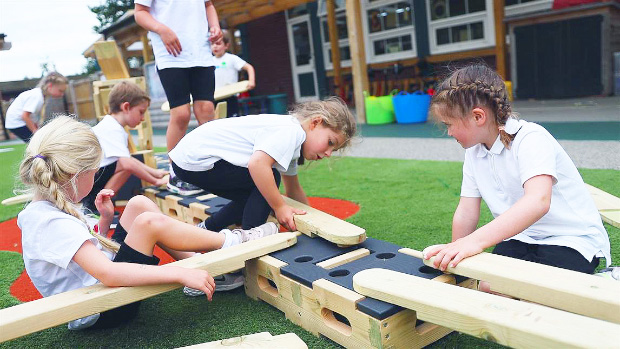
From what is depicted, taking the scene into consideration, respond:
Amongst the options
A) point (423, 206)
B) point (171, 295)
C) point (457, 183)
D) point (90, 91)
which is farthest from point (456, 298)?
point (90, 91)

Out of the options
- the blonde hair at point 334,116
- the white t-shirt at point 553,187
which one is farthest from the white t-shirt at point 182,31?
the white t-shirt at point 553,187

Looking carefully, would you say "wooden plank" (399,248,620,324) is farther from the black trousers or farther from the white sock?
the black trousers

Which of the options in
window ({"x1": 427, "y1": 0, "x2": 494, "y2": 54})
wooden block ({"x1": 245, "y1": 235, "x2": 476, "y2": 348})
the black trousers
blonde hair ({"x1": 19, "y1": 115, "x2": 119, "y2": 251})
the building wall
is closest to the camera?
wooden block ({"x1": 245, "y1": 235, "x2": 476, "y2": 348})

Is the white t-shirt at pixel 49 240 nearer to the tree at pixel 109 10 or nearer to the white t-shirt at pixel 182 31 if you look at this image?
the white t-shirt at pixel 182 31

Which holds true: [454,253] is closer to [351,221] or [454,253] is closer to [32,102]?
[351,221]

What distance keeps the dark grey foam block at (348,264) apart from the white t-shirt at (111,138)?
2.05m

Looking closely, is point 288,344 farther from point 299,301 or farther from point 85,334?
point 85,334

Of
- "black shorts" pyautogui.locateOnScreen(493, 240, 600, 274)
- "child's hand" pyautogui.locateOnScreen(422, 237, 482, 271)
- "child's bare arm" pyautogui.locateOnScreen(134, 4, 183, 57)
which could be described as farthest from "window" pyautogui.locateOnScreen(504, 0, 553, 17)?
"child's hand" pyautogui.locateOnScreen(422, 237, 482, 271)

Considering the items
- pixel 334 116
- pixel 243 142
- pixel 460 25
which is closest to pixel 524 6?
pixel 460 25

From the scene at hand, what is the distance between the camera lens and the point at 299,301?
1926 mm

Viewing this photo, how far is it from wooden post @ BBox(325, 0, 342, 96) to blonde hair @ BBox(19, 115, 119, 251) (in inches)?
→ 360

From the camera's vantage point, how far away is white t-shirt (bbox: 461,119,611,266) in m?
1.75

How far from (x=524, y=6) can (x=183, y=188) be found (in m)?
7.58

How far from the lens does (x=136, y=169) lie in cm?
393
